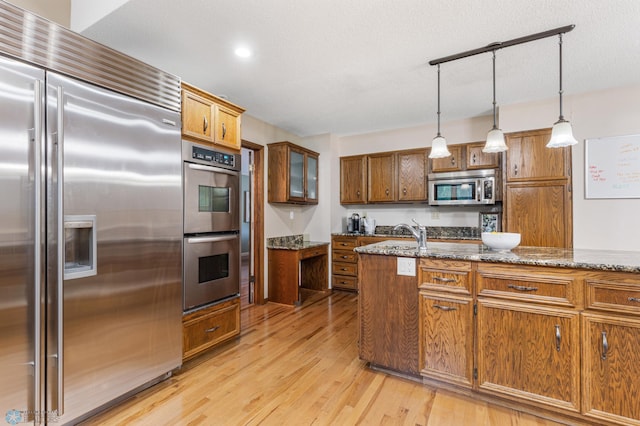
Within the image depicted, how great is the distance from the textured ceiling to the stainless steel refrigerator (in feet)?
2.41

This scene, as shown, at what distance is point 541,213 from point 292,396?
327 cm

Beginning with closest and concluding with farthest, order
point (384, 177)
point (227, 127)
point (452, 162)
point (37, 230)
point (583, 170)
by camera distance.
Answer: point (37, 230) → point (227, 127) → point (583, 170) → point (452, 162) → point (384, 177)

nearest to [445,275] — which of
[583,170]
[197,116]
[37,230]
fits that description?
[197,116]

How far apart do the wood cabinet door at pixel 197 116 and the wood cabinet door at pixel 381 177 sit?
286cm

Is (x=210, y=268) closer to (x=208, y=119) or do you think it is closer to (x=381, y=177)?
(x=208, y=119)

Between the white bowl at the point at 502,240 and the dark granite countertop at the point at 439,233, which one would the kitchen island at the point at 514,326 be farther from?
the dark granite countertop at the point at 439,233

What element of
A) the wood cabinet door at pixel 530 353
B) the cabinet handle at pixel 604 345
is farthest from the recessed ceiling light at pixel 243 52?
the cabinet handle at pixel 604 345

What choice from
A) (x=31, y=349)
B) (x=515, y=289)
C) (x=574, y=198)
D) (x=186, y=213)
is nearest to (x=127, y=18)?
(x=186, y=213)

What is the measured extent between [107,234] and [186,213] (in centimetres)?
58

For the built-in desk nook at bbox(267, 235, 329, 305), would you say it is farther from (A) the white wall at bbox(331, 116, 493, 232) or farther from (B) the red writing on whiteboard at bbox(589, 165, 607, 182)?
(B) the red writing on whiteboard at bbox(589, 165, 607, 182)

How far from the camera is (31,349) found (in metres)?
1.45

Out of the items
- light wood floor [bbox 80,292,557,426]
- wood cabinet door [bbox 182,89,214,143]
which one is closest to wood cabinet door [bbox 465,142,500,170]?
light wood floor [bbox 80,292,557,426]

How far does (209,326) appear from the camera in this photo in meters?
2.50

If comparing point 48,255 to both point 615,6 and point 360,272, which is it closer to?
point 360,272
